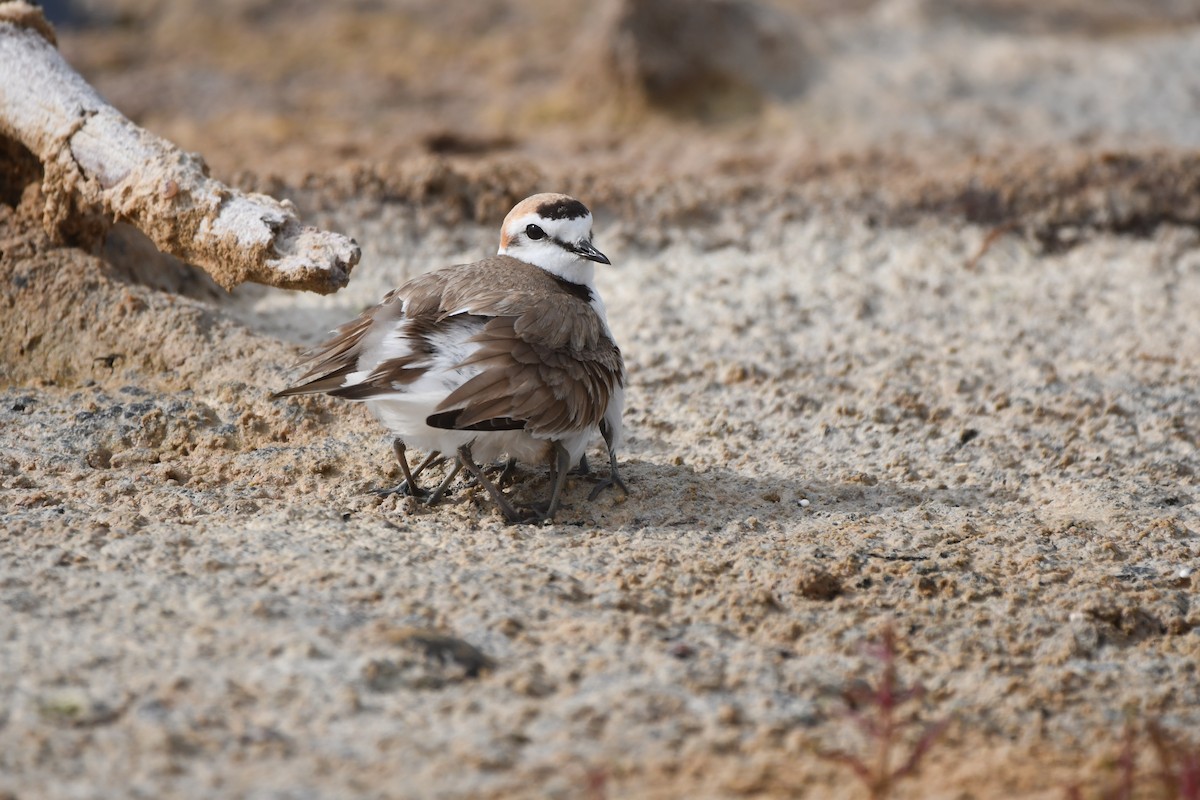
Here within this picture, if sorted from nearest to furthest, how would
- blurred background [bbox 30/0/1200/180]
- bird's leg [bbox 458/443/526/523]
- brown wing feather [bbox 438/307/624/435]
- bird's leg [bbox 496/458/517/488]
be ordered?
brown wing feather [bbox 438/307/624/435], bird's leg [bbox 458/443/526/523], bird's leg [bbox 496/458/517/488], blurred background [bbox 30/0/1200/180]

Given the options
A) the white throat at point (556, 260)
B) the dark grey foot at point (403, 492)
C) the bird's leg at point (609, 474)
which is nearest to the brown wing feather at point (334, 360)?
the dark grey foot at point (403, 492)

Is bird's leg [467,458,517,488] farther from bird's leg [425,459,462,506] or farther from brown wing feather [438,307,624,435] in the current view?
brown wing feather [438,307,624,435]

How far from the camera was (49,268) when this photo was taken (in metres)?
5.13

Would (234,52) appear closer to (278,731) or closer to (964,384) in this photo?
(964,384)

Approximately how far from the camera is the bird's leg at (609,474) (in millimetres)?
4332

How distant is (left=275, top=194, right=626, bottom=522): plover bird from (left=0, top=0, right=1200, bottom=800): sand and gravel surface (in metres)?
0.22

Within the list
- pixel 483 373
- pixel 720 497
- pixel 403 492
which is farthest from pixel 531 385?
pixel 720 497

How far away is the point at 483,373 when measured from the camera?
3.96 meters

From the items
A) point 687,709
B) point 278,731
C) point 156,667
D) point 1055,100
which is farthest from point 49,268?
point 1055,100

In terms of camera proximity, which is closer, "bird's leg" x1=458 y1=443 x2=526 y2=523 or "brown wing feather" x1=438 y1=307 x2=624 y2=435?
"brown wing feather" x1=438 y1=307 x2=624 y2=435

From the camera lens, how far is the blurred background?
8.65 meters

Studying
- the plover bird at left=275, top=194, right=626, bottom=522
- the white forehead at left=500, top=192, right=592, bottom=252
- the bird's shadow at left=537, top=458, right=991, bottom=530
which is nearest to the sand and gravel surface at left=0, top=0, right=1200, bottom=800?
the bird's shadow at left=537, top=458, right=991, bottom=530

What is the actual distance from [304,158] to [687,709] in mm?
5590

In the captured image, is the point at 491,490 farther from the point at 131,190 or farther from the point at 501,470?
the point at 131,190
